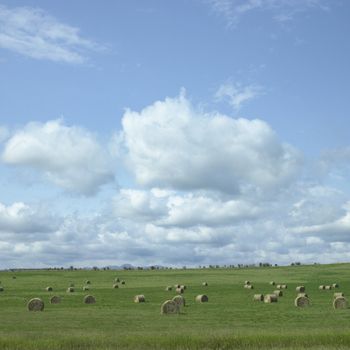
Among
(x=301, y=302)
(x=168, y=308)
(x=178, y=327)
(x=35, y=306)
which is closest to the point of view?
(x=178, y=327)

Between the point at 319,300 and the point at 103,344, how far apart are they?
111 feet

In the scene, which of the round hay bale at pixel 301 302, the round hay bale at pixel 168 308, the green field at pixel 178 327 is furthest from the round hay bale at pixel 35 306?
the round hay bale at pixel 301 302

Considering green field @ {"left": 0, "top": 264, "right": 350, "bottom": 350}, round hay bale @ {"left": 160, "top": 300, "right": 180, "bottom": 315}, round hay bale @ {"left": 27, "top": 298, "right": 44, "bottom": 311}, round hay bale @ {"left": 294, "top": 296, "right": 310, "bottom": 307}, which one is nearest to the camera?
green field @ {"left": 0, "top": 264, "right": 350, "bottom": 350}

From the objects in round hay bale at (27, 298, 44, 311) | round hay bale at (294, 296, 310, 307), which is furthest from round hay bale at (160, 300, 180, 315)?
round hay bale at (294, 296, 310, 307)

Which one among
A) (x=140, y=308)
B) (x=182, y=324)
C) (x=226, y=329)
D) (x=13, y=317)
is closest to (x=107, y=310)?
(x=140, y=308)

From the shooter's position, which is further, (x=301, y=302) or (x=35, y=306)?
(x=301, y=302)

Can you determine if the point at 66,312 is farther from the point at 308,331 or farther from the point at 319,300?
the point at 319,300

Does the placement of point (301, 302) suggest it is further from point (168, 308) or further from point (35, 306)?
point (35, 306)

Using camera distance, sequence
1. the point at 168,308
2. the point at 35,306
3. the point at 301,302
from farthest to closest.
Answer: the point at 301,302 < the point at 35,306 < the point at 168,308

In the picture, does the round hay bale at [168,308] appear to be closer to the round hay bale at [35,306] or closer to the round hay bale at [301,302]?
the round hay bale at [35,306]

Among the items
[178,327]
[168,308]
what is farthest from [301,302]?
[178,327]

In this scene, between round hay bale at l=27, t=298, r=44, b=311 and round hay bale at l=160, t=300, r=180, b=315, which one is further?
round hay bale at l=27, t=298, r=44, b=311

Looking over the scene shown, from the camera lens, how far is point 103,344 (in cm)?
2898

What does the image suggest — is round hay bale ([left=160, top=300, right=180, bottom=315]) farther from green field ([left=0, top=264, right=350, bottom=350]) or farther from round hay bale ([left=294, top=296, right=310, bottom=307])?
round hay bale ([left=294, top=296, right=310, bottom=307])
